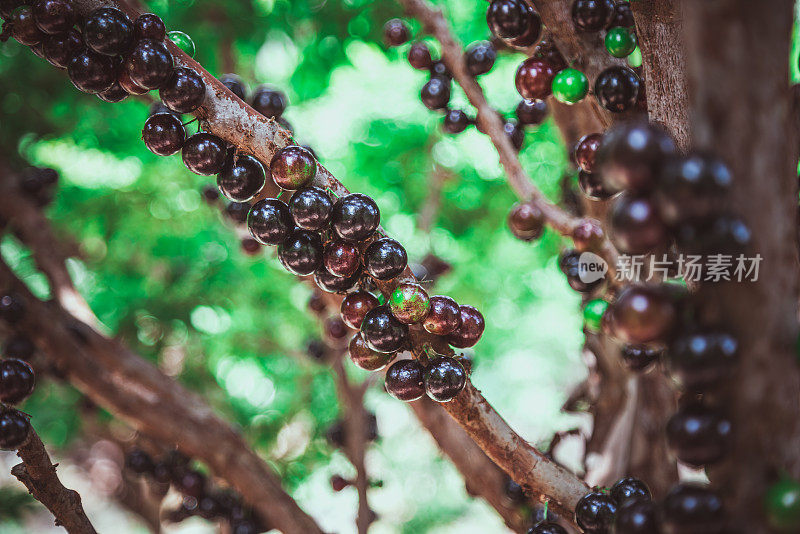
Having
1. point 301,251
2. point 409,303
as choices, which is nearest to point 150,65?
point 301,251

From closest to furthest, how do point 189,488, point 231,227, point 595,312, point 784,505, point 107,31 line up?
point 784,505 < point 107,31 < point 595,312 < point 189,488 < point 231,227

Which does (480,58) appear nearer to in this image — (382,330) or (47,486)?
(382,330)

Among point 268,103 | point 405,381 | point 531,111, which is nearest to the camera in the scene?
point 405,381

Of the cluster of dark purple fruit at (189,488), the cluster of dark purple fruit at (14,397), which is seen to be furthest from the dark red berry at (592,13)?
the cluster of dark purple fruit at (189,488)

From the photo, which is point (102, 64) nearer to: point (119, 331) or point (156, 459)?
point (156, 459)

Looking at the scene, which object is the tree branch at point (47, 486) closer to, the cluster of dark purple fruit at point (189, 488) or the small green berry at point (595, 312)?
the cluster of dark purple fruit at point (189, 488)

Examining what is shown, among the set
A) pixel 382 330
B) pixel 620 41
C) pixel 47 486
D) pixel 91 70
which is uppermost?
pixel 620 41

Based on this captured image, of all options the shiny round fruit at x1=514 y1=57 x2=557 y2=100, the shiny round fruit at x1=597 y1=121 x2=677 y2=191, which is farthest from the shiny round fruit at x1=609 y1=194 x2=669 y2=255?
the shiny round fruit at x1=514 y1=57 x2=557 y2=100

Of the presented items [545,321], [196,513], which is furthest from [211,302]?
[545,321]
